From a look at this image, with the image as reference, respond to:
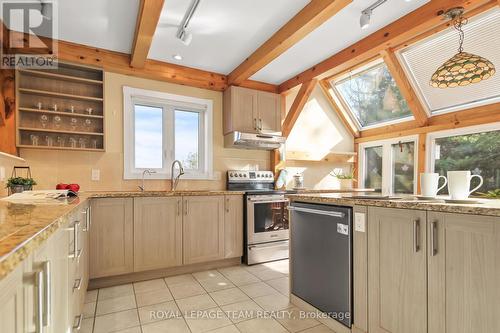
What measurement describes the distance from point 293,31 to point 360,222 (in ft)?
6.09

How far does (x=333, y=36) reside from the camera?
2.91 meters

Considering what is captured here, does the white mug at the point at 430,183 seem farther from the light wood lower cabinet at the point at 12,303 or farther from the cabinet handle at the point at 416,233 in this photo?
the light wood lower cabinet at the point at 12,303

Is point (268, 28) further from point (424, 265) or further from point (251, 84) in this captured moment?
point (424, 265)

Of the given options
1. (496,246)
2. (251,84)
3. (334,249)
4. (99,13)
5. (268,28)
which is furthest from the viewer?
(251,84)

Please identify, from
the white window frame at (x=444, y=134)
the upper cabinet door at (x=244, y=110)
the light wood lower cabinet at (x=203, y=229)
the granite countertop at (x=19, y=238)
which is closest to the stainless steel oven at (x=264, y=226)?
the light wood lower cabinet at (x=203, y=229)

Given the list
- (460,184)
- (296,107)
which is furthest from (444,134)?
(460,184)

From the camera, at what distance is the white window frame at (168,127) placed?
3334 mm

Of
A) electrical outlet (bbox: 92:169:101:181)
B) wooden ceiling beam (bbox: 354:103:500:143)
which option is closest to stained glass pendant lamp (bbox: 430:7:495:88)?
wooden ceiling beam (bbox: 354:103:500:143)

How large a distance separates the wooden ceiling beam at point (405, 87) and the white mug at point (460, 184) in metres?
2.61

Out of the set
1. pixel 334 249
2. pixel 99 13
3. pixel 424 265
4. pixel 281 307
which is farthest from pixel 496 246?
pixel 99 13

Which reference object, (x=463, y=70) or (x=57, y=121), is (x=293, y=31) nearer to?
(x=463, y=70)

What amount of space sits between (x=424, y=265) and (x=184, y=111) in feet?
10.9

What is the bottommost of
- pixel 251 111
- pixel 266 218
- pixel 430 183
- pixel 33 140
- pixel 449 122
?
pixel 266 218

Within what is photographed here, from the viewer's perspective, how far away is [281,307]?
7.46 feet
